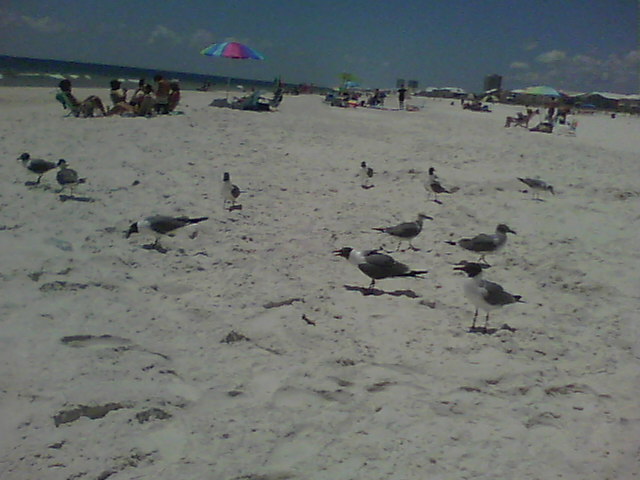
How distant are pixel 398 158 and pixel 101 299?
8311mm

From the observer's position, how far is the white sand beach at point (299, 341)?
2510 mm

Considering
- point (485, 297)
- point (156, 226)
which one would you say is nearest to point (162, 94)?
point (156, 226)

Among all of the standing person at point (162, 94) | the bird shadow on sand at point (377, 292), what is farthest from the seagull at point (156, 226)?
the standing person at point (162, 94)

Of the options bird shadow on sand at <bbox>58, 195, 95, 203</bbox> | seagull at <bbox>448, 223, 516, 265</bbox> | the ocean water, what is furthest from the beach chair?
seagull at <bbox>448, 223, 516, 265</bbox>

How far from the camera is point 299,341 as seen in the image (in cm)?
363

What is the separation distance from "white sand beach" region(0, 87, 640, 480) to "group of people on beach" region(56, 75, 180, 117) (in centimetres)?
604

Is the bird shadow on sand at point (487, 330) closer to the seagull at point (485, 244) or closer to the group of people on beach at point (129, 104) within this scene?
the seagull at point (485, 244)

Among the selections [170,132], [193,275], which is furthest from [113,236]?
[170,132]

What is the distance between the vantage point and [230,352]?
11.2 feet

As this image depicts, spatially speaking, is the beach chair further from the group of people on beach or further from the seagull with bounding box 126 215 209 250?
the seagull with bounding box 126 215 209 250

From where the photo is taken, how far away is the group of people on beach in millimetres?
13086

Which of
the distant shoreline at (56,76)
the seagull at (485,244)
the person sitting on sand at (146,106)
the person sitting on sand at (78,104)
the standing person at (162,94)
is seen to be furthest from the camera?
the distant shoreline at (56,76)

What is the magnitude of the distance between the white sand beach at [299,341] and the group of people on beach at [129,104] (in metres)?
6.04

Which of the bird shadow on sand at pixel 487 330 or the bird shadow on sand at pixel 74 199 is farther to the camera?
the bird shadow on sand at pixel 74 199
